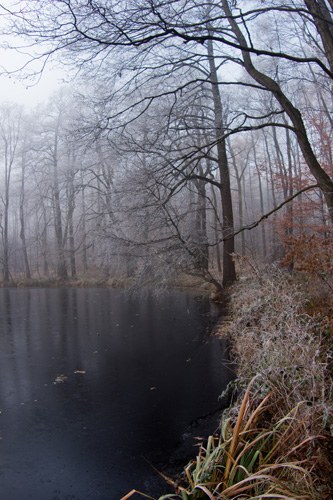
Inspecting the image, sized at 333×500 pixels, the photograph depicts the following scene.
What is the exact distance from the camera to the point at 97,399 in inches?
216

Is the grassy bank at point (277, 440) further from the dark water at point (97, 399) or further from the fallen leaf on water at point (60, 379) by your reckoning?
the fallen leaf on water at point (60, 379)

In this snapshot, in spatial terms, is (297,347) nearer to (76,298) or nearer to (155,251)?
(155,251)

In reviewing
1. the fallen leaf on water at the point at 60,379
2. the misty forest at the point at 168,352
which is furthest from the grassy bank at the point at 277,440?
the fallen leaf on water at the point at 60,379

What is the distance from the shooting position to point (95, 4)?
16.3 ft

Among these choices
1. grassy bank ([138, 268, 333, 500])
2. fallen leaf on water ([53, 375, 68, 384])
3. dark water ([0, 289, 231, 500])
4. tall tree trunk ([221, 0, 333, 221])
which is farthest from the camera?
tall tree trunk ([221, 0, 333, 221])

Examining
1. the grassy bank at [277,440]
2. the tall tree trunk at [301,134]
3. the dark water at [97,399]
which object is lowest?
the dark water at [97,399]

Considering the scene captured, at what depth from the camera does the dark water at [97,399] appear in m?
3.62

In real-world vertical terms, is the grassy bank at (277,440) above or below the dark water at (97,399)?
above

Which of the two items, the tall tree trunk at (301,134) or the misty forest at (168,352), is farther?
the tall tree trunk at (301,134)

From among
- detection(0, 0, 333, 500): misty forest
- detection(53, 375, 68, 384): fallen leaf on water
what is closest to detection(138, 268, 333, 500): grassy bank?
detection(0, 0, 333, 500): misty forest

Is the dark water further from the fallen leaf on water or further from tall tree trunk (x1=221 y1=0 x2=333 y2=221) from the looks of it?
tall tree trunk (x1=221 y1=0 x2=333 y2=221)

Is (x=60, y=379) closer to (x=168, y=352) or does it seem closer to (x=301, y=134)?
(x=168, y=352)

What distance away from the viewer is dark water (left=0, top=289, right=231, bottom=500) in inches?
143

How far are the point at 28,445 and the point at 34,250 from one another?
3631cm
